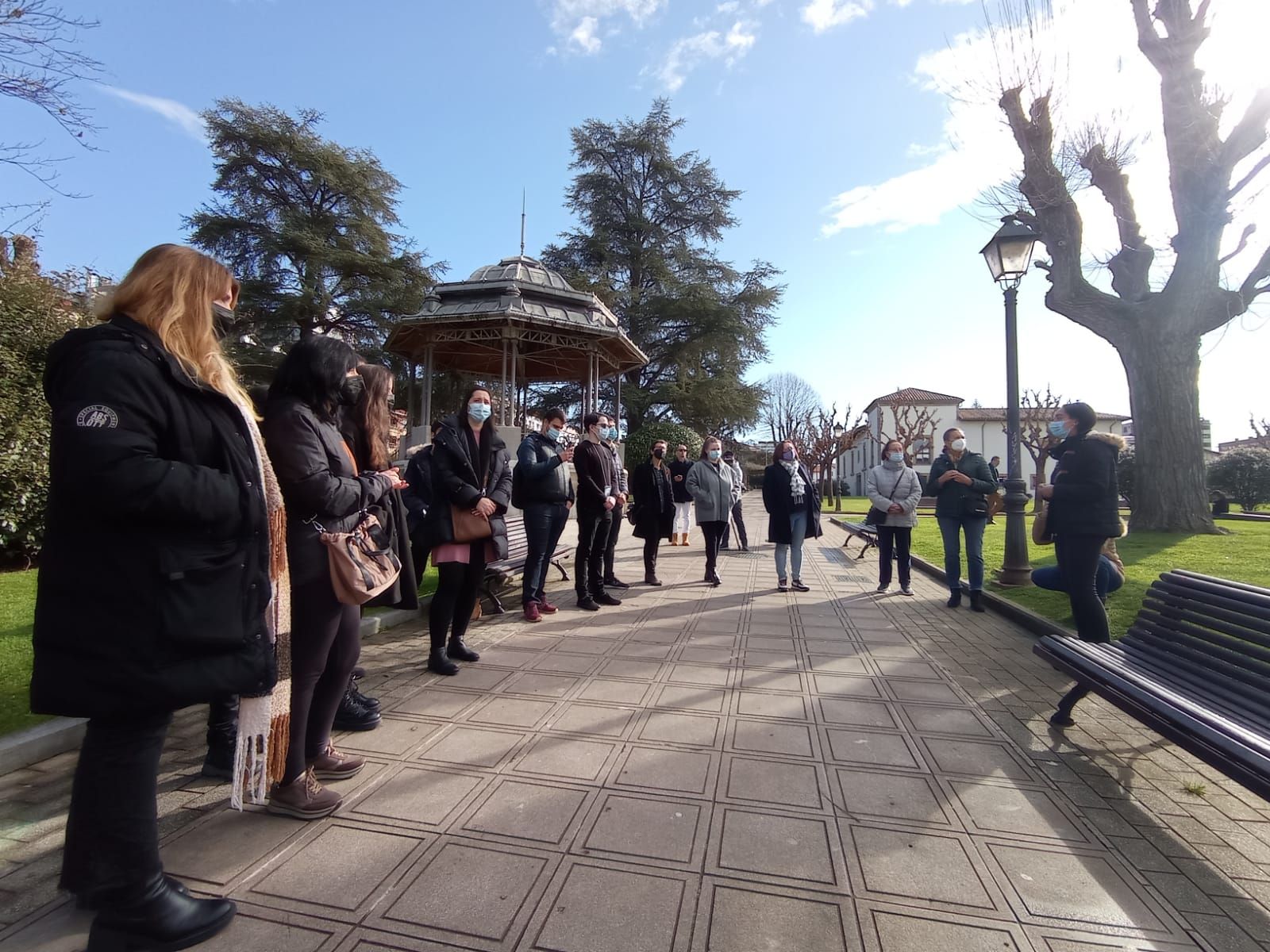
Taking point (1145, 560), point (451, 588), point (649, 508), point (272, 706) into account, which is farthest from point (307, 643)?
point (1145, 560)

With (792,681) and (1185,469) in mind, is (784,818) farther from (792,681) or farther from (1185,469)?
(1185,469)

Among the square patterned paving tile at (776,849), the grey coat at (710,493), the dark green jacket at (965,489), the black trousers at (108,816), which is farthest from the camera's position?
the grey coat at (710,493)

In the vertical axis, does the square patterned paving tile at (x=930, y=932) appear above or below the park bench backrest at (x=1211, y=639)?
below

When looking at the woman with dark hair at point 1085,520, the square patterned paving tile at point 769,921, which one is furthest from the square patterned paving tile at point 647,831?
the woman with dark hair at point 1085,520

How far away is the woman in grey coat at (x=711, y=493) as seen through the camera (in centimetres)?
834

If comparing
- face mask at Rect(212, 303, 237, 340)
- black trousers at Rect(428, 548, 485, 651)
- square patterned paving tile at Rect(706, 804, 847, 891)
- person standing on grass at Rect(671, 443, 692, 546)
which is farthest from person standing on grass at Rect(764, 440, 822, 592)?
face mask at Rect(212, 303, 237, 340)

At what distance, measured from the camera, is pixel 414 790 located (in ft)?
8.80

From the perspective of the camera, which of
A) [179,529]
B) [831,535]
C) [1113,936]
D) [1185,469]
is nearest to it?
[179,529]

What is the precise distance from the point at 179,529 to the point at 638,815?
6.21 feet

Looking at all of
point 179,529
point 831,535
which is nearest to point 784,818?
point 179,529

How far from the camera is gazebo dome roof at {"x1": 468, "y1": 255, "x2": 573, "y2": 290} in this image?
602 inches

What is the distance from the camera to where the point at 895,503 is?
23.5 ft

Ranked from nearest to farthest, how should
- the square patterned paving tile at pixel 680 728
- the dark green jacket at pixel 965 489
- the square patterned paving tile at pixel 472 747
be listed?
1. the square patterned paving tile at pixel 472 747
2. the square patterned paving tile at pixel 680 728
3. the dark green jacket at pixel 965 489

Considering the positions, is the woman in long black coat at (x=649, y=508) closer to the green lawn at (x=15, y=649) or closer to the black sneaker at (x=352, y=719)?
the green lawn at (x=15, y=649)
